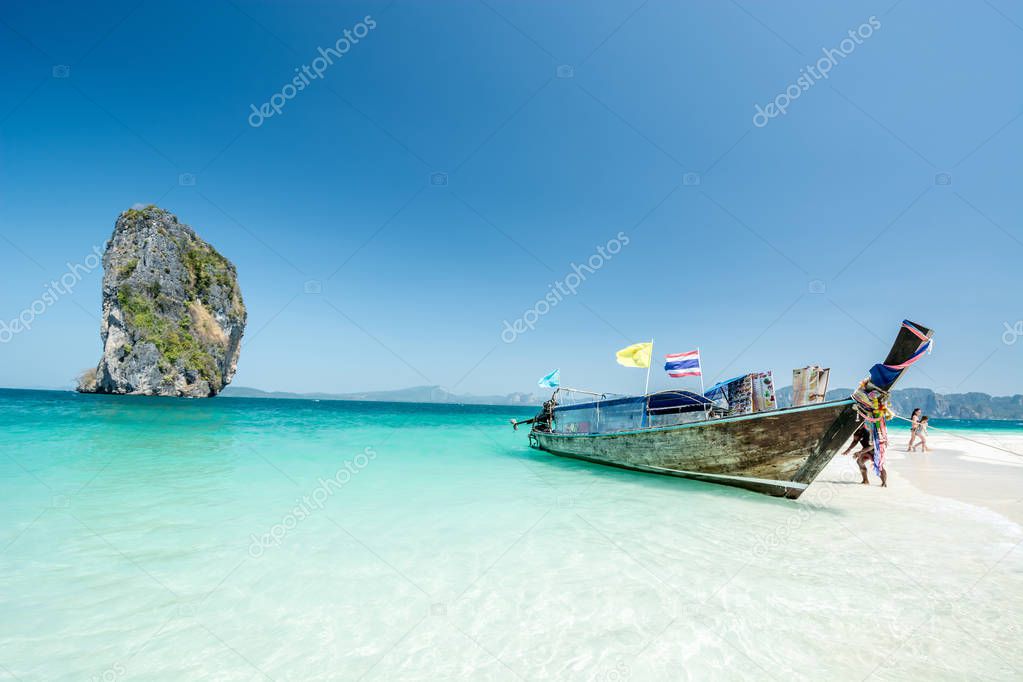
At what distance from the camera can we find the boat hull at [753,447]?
9.41m

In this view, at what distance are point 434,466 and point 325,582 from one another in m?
10.2

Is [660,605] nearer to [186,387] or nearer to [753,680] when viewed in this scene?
[753,680]

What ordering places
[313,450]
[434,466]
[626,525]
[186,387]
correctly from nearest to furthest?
1. [626,525]
2. [434,466]
3. [313,450]
4. [186,387]

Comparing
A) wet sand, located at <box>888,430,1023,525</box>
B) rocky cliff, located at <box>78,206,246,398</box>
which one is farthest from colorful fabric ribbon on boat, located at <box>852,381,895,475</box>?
rocky cliff, located at <box>78,206,246,398</box>

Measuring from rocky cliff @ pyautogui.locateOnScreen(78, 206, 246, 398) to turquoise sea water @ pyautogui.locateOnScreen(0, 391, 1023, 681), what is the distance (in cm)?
7006

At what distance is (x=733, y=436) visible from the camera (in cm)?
1082

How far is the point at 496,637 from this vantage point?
4309 mm

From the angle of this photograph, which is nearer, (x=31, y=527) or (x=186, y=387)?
(x=31, y=527)

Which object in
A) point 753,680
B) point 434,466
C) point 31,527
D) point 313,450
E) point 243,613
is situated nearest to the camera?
point 753,680

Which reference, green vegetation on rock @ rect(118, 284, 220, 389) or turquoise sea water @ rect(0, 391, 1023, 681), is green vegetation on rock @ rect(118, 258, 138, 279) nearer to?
green vegetation on rock @ rect(118, 284, 220, 389)

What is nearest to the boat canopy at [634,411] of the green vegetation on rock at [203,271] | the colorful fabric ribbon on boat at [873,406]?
the colorful fabric ribbon on boat at [873,406]

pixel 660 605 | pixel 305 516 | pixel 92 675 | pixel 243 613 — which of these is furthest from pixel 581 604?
pixel 305 516

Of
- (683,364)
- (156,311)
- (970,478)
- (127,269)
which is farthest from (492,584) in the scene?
(127,269)

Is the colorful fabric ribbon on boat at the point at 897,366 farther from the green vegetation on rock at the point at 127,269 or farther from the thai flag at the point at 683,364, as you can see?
the green vegetation on rock at the point at 127,269
